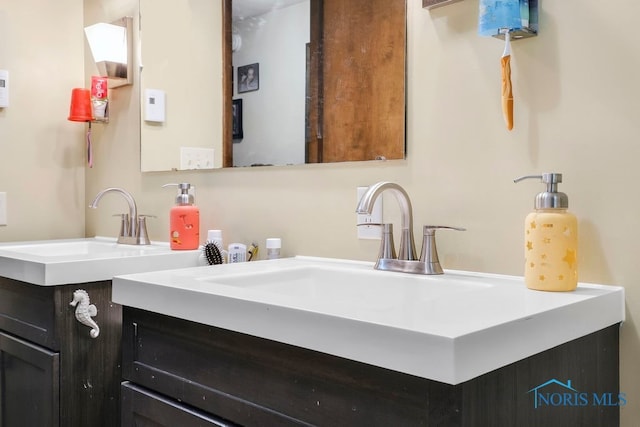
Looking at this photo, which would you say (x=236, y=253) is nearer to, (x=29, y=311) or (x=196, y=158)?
(x=196, y=158)

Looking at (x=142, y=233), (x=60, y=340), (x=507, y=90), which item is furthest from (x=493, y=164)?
(x=142, y=233)

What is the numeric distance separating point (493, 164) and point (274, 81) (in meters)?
0.65

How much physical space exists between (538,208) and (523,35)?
33 cm

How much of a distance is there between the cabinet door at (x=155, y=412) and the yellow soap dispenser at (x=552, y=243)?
21.1 inches

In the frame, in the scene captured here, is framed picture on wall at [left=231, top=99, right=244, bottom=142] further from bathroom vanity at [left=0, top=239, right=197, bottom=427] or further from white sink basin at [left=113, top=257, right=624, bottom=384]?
white sink basin at [left=113, top=257, right=624, bottom=384]

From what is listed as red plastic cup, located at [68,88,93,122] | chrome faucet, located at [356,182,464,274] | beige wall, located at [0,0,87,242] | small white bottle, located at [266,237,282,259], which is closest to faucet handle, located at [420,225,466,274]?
chrome faucet, located at [356,182,464,274]

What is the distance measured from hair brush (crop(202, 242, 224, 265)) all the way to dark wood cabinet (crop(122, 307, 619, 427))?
412 mm

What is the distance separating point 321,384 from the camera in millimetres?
763

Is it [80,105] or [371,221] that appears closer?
[371,221]

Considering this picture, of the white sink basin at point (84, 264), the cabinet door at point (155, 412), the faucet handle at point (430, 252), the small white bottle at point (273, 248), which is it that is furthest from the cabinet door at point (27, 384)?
the faucet handle at point (430, 252)

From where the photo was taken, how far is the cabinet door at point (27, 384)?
134 cm

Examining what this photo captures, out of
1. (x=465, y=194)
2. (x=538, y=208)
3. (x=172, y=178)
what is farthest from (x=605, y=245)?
(x=172, y=178)

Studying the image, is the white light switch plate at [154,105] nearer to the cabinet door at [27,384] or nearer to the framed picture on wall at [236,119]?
the framed picture on wall at [236,119]

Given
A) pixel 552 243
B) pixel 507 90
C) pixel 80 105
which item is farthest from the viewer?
pixel 80 105
